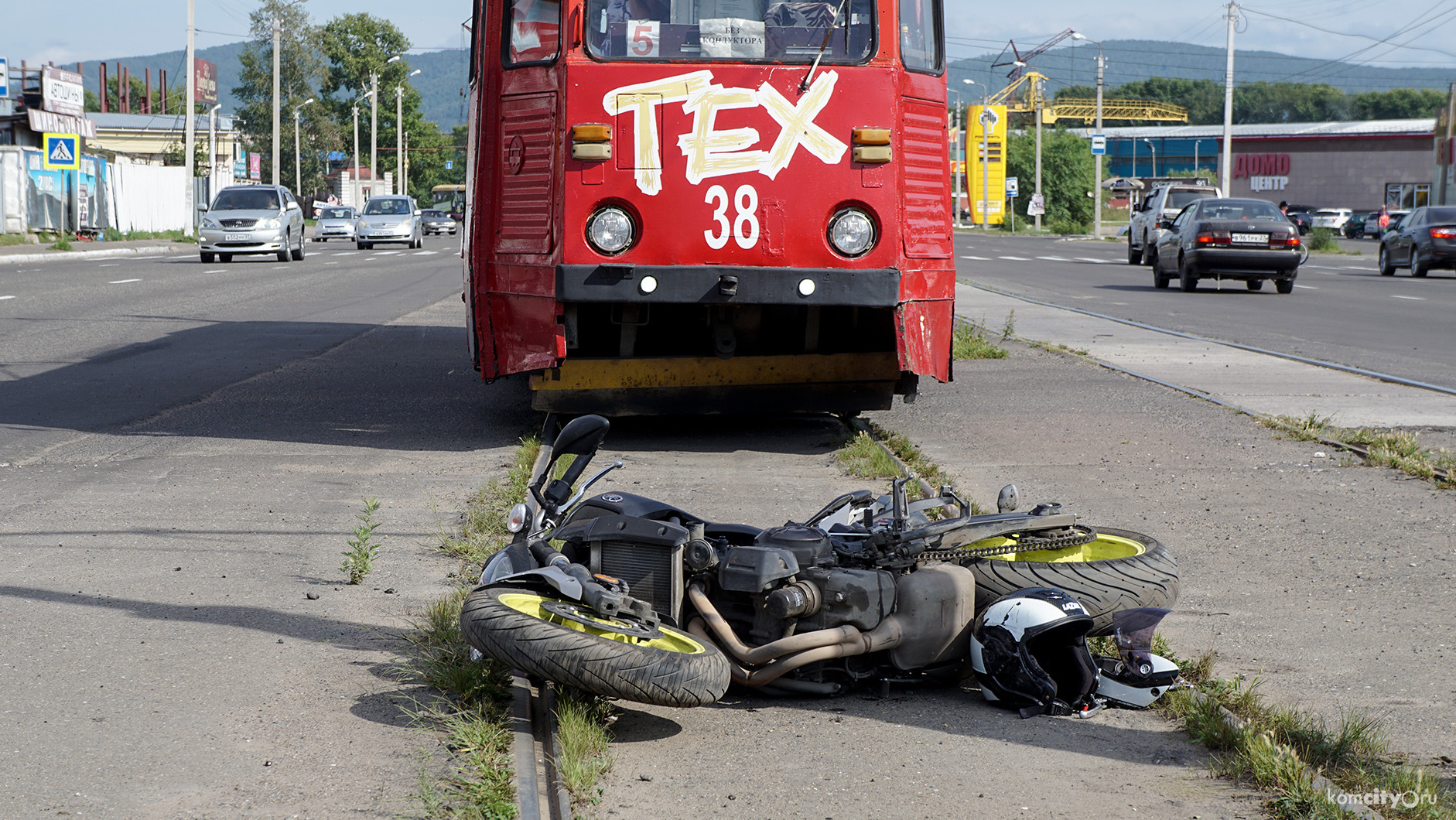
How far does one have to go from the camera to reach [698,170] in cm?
773

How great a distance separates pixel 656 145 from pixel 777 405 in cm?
183

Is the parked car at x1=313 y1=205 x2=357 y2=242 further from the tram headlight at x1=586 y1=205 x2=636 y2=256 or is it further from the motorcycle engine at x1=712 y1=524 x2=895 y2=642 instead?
the motorcycle engine at x1=712 y1=524 x2=895 y2=642

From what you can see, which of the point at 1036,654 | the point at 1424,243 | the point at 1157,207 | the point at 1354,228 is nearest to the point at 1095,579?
the point at 1036,654

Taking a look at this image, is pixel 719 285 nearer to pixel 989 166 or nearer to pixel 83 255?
pixel 83 255

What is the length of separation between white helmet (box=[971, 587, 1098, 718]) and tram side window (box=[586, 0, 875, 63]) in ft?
14.8

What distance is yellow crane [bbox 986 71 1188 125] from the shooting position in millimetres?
109000

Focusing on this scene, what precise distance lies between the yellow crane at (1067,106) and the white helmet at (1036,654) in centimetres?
10141

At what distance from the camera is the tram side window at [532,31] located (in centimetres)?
786

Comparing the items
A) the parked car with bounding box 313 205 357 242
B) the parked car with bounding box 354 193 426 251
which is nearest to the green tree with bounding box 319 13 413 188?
the parked car with bounding box 313 205 357 242

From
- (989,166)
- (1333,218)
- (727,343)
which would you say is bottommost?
(727,343)

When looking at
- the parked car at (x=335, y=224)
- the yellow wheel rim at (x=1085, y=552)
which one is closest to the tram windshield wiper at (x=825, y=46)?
the yellow wheel rim at (x=1085, y=552)

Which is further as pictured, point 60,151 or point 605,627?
point 60,151

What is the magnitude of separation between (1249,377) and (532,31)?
6774 mm

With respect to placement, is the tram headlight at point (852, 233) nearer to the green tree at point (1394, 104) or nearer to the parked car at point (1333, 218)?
the parked car at point (1333, 218)
